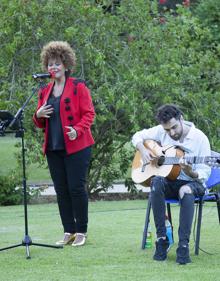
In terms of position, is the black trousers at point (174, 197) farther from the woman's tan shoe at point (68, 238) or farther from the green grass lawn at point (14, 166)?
the green grass lawn at point (14, 166)

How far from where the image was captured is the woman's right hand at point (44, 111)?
7.82 m

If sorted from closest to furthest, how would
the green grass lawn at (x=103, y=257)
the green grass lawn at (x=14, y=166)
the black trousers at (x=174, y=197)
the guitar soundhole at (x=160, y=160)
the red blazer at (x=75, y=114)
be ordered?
the green grass lawn at (x=103, y=257), the black trousers at (x=174, y=197), the guitar soundhole at (x=160, y=160), the red blazer at (x=75, y=114), the green grass lawn at (x=14, y=166)

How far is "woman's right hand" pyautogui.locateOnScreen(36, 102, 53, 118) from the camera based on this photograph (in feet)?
25.6

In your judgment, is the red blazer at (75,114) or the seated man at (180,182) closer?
the seated man at (180,182)

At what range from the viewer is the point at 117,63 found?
45.3ft

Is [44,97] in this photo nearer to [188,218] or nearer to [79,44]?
[188,218]

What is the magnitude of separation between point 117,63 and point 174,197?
646 centimetres

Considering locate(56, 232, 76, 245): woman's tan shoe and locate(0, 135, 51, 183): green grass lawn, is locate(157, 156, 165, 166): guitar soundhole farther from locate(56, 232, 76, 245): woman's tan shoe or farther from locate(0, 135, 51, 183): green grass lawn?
locate(0, 135, 51, 183): green grass lawn

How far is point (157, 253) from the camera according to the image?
287 inches

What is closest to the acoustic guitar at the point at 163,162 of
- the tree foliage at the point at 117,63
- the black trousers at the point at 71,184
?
the black trousers at the point at 71,184

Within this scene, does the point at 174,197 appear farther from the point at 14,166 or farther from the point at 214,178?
the point at 14,166

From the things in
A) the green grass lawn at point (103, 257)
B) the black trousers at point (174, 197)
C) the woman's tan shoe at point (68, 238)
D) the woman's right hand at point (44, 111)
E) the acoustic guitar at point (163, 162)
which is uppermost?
the woman's right hand at point (44, 111)

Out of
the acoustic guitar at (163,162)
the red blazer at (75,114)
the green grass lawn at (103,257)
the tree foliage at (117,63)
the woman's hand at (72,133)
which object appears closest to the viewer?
the green grass lawn at (103,257)

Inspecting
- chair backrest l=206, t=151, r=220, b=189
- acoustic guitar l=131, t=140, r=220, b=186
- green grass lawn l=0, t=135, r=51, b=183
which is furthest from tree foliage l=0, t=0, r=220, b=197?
acoustic guitar l=131, t=140, r=220, b=186
